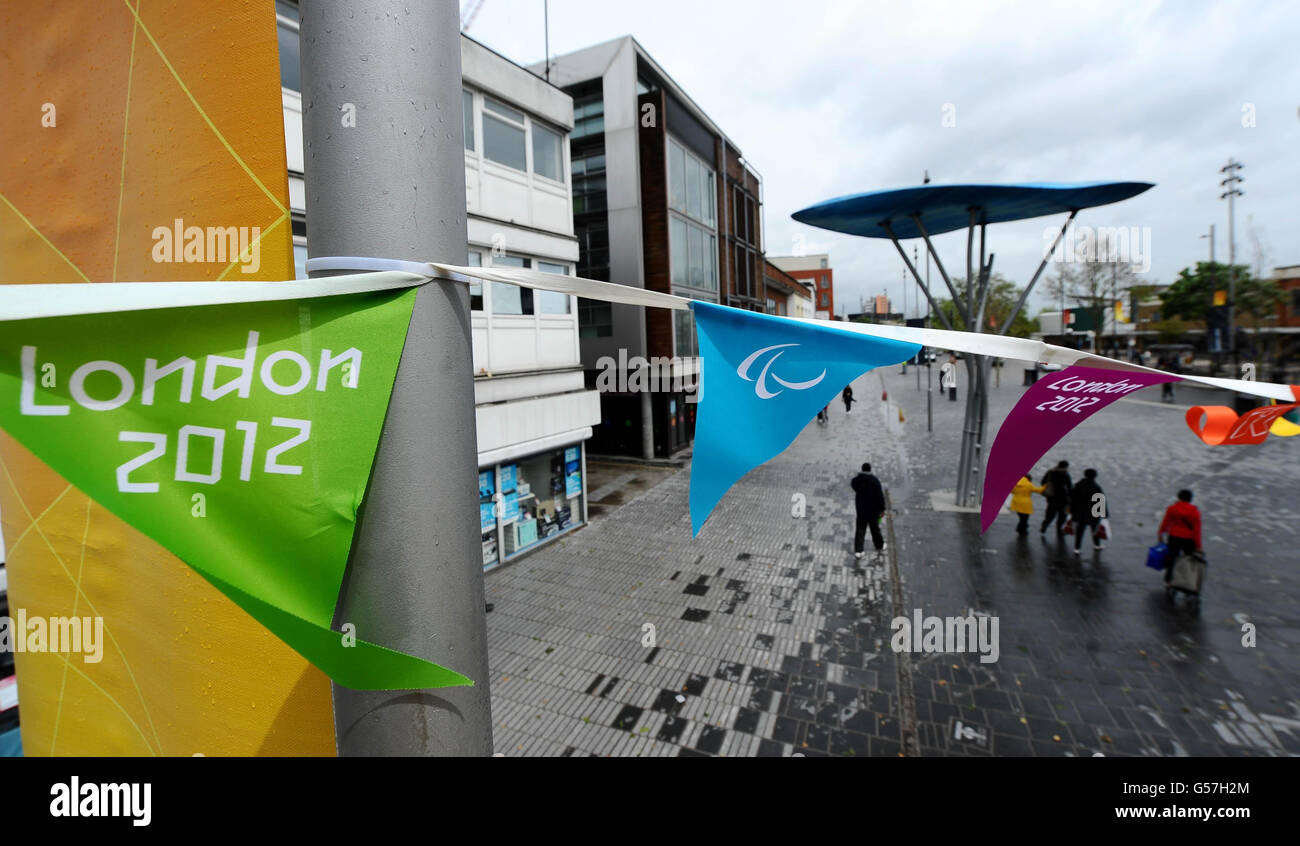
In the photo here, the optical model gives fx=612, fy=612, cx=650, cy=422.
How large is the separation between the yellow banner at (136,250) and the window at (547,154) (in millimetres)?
11141

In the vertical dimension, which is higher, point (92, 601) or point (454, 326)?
point (454, 326)

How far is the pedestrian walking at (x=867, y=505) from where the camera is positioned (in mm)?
11414

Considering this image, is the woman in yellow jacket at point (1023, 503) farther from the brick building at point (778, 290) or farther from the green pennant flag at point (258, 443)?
→ the brick building at point (778, 290)

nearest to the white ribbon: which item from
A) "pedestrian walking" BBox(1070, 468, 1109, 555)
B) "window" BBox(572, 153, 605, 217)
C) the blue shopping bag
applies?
the blue shopping bag

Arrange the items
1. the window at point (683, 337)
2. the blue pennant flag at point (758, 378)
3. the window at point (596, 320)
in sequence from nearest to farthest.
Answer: the blue pennant flag at point (758, 378) → the window at point (596, 320) → the window at point (683, 337)

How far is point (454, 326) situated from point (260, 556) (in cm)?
68

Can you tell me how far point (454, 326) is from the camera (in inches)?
57.3

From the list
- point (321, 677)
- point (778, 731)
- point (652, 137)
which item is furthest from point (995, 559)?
point (652, 137)

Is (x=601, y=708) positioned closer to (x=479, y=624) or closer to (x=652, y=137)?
(x=479, y=624)

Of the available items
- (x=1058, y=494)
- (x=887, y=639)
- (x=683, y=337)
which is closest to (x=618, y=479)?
(x=683, y=337)

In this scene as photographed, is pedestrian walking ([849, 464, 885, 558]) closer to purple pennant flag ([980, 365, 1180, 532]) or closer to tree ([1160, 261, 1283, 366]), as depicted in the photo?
purple pennant flag ([980, 365, 1180, 532])

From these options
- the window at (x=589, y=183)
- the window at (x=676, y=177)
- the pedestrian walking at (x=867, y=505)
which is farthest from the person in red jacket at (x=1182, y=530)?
the window at (x=589, y=183)

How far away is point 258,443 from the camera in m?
1.40
